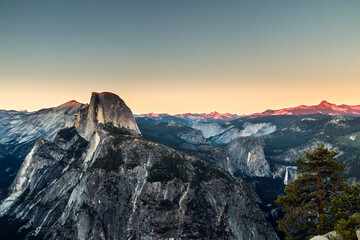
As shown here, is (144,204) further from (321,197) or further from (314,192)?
(321,197)

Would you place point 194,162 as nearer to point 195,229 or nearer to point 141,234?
point 195,229

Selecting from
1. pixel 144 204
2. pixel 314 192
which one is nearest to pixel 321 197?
pixel 314 192

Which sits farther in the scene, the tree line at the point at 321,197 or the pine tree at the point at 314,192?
the pine tree at the point at 314,192

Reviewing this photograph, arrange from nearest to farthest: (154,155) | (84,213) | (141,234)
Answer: (141,234)
(84,213)
(154,155)

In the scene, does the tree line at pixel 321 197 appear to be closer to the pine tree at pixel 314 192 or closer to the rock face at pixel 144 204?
the pine tree at pixel 314 192

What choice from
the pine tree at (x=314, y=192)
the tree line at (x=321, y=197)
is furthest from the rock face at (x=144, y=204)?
the tree line at (x=321, y=197)

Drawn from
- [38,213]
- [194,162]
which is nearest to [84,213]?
[38,213]

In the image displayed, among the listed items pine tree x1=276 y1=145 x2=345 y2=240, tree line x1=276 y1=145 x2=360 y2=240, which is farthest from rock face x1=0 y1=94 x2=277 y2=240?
tree line x1=276 y1=145 x2=360 y2=240
